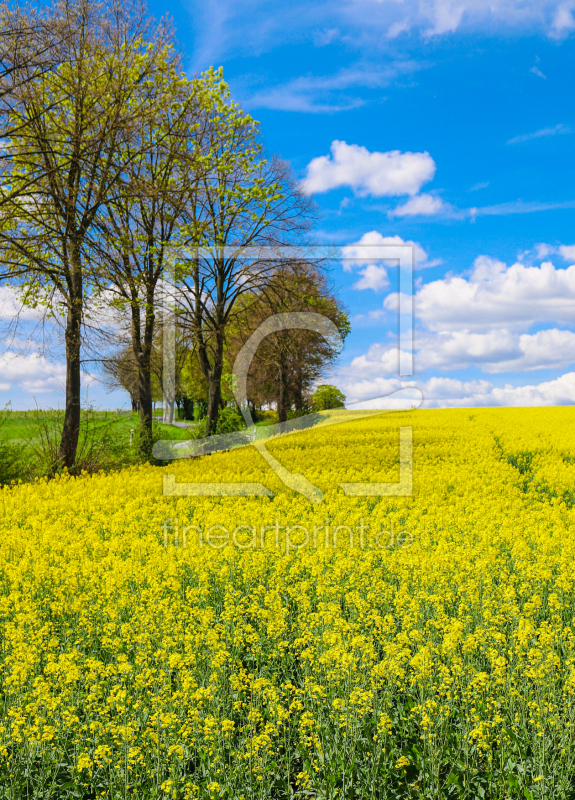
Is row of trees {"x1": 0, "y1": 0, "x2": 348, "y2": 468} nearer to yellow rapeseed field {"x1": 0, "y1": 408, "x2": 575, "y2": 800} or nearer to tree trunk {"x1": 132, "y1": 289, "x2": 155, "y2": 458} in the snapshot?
tree trunk {"x1": 132, "y1": 289, "x2": 155, "y2": 458}

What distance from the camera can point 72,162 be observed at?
1548cm

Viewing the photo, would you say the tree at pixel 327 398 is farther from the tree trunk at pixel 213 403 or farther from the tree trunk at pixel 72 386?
the tree trunk at pixel 72 386

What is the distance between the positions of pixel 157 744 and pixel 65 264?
1621 cm

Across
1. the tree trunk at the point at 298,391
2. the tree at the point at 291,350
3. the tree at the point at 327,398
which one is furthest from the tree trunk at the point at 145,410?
the tree at the point at 327,398

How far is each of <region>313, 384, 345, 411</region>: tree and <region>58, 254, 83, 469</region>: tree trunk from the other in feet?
98.6

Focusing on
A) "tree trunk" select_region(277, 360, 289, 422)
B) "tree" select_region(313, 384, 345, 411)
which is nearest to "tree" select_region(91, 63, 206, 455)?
"tree trunk" select_region(277, 360, 289, 422)

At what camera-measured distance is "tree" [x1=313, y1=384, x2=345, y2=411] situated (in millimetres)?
47000

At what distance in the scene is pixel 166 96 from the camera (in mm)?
19297

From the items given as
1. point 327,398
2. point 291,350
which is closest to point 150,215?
point 291,350

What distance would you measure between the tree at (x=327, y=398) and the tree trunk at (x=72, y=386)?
98.6 feet

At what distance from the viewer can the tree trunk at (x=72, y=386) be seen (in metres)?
16.6

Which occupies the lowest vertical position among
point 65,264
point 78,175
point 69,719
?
point 69,719

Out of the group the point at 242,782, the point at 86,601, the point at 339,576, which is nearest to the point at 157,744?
the point at 242,782

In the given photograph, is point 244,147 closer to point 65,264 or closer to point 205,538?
point 65,264
